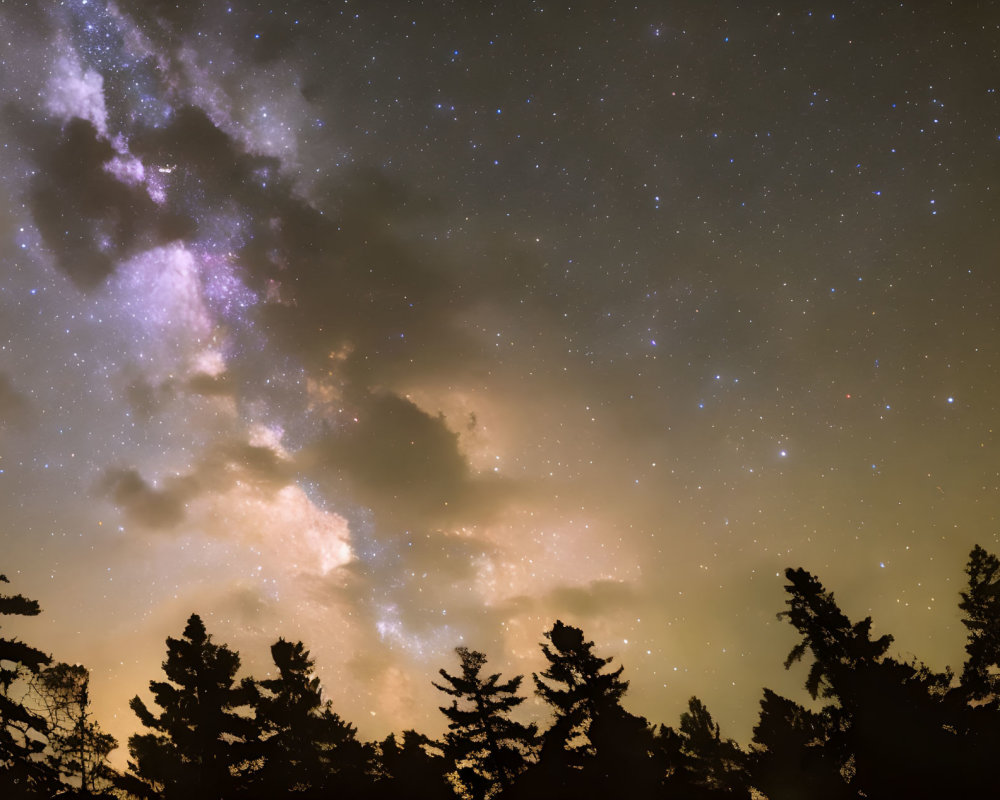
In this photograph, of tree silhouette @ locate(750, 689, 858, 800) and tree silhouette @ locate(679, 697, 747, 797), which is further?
tree silhouette @ locate(679, 697, 747, 797)

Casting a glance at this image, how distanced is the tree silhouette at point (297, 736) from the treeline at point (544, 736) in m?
0.07

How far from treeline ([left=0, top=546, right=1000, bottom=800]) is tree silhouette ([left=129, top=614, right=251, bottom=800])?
0.05 m

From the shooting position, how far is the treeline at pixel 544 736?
16812 millimetres

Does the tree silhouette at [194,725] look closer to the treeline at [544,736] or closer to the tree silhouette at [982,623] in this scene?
the treeline at [544,736]

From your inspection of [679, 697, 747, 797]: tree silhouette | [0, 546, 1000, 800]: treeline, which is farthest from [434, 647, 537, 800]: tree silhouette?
[679, 697, 747, 797]: tree silhouette

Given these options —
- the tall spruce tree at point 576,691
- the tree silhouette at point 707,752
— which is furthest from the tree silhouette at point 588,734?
the tree silhouette at point 707,752

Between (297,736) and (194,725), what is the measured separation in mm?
4915

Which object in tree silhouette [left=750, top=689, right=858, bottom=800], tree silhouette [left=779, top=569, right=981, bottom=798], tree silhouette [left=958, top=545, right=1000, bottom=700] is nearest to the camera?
tree silhouette [left=779, top=569, right=981, bottom=798]

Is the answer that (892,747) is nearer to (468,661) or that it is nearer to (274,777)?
(468,661)

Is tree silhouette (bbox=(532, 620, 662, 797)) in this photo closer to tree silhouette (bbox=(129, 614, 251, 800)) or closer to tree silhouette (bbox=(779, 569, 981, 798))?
tree silhouette (bbox=(779, 569, 981, 798))

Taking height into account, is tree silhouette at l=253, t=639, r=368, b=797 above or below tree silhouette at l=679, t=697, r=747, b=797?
above

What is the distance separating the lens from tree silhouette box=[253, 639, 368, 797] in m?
21.6

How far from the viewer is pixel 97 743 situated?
2312 cm

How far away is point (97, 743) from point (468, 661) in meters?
16.2
